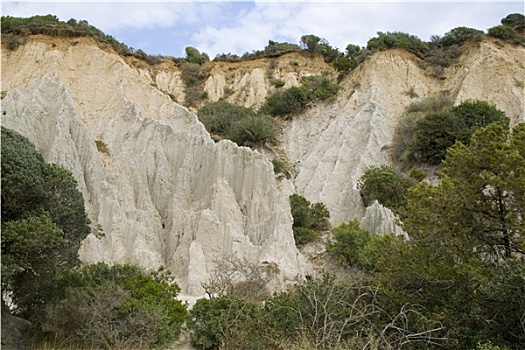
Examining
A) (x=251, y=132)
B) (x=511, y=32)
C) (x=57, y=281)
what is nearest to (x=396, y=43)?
(x=511, y=32)

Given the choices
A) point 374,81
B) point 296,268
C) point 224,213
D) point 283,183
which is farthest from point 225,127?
point 296,268

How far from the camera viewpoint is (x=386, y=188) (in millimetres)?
25016

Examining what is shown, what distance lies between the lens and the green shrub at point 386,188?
2508cm

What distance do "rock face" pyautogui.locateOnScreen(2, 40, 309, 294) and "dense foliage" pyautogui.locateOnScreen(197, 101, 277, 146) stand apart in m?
5.25

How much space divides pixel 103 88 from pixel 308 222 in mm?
14810

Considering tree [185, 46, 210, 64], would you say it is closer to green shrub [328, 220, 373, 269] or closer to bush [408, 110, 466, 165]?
bush [408, 110, 466, 165]

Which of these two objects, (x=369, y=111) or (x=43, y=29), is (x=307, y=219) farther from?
(x=43, y=29)

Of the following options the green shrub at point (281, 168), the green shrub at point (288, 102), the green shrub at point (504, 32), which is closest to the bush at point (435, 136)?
the green shrub at point (281, 168)

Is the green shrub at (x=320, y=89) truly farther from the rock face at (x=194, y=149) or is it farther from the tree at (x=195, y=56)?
the tree at (x=195, y=56)

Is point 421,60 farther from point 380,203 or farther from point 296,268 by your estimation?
point 296,268

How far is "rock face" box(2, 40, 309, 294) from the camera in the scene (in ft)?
63.5

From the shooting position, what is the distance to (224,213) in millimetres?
20953

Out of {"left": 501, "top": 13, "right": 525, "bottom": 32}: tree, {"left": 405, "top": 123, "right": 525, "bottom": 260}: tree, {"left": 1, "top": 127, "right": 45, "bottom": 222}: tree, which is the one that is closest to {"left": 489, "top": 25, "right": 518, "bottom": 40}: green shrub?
{"left": 501, "top": 13, "right": 525, "bottom": 32}: tree

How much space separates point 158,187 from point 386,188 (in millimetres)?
11712
